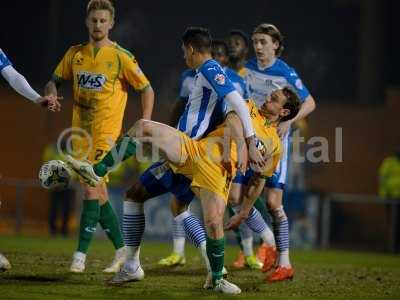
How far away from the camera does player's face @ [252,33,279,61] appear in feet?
32.4

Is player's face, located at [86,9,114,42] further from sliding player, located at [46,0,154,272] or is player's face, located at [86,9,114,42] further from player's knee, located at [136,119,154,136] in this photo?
player's knee, located at [136,119,154,136]

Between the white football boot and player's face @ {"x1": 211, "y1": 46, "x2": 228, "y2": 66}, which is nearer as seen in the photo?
the white football boot

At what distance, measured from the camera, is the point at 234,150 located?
765 cm

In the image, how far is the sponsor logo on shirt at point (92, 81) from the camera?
8.91m

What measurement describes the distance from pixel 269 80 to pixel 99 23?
2.06 metres

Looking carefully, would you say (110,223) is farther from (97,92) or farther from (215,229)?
(215,229)

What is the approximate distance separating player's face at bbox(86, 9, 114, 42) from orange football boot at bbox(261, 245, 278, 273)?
2854 mm

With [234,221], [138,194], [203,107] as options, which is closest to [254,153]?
[203,107]

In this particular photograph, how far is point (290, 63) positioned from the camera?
17.0 meters

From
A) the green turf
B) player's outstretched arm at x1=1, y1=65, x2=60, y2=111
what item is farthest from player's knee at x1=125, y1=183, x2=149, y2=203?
player's outstretched arm at x1=1, y1=65, x2=60, y2=111

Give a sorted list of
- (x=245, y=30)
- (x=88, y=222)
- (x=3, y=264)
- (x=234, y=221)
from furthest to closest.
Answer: (x=245, y=30) < (x=88, y=222) < (x=3, y=264) < (x=234, y=221)

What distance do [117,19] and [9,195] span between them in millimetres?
3808

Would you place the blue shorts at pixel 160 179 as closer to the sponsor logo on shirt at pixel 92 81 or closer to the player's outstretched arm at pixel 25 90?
the player's outstretched arm at pixel 25 90

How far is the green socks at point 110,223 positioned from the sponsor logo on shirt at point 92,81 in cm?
115
